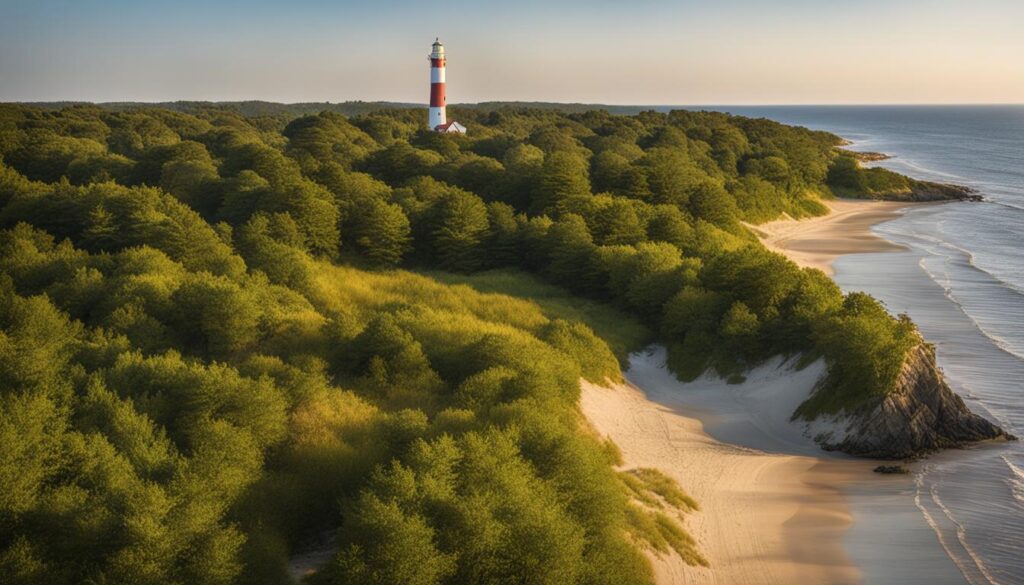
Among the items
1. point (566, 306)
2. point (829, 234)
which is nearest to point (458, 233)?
point (566, 306)

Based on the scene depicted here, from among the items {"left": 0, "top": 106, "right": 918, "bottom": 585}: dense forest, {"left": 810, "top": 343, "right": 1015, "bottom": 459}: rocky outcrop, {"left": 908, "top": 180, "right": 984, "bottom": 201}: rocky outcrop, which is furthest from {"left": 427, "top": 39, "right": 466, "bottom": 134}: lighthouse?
{"left": 810, "top": 343, "right": 1015, "bottom": 459}: rocky outcrop

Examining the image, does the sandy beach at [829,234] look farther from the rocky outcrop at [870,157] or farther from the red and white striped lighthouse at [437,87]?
the rocky outcrop at [870,157]

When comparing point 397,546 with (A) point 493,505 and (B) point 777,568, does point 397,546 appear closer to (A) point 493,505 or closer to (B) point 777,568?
(A) point 493,505

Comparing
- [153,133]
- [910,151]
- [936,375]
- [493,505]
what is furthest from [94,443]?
[910,151]

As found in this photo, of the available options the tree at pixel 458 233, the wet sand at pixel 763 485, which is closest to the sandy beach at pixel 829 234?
the tree at pixel 458 233

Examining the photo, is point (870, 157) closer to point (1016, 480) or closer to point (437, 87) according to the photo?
point (437, 87)

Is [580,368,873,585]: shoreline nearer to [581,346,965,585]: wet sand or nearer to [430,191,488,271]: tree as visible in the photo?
[581,346,965,585]: wet sand
